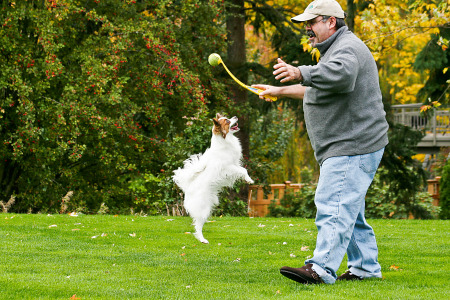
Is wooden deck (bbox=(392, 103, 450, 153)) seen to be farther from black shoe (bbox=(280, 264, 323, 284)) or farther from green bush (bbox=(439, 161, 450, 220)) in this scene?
black shoe (bbox=(280, 264, 323, 284))

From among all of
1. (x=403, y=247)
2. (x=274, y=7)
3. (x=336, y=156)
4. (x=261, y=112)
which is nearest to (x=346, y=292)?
(x=336, y=156)

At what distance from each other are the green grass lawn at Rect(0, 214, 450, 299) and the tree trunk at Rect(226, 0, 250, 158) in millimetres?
6709

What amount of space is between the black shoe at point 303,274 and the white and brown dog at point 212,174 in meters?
3.01

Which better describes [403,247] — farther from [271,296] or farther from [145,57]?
[145,57]

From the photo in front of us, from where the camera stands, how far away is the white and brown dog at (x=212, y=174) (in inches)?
299

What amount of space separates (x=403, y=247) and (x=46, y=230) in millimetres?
4537

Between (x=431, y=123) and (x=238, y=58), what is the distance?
949 cm

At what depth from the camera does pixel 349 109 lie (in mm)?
4543

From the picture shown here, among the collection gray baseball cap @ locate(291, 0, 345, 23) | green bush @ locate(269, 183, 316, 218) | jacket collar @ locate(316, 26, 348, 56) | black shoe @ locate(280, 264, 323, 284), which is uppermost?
gray baseball cap @ locate(291, 0, 345, 23)

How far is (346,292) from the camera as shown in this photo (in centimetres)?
448

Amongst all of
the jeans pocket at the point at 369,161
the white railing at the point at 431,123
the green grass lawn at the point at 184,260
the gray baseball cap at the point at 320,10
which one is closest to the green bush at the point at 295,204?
the white railing at the point at 431,123

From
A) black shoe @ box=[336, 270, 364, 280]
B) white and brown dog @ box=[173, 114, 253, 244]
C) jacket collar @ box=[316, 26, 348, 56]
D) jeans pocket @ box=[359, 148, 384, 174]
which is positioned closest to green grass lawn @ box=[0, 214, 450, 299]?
black shoe @ box=[336, 270, 364, 280]

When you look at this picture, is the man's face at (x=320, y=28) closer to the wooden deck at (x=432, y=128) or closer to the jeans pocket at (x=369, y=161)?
Answer: the jeans pocket at (x=369, y=161)

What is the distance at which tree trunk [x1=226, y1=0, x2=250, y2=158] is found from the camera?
16.1 metres
